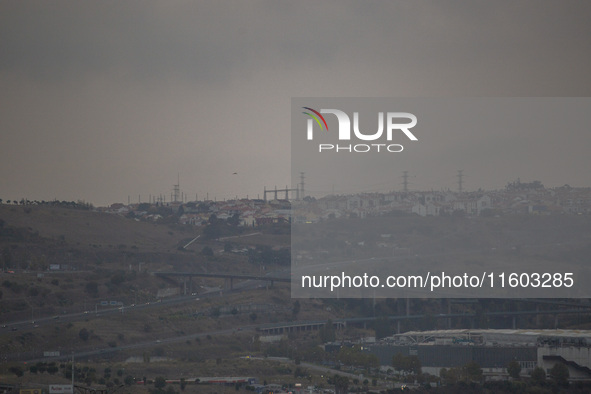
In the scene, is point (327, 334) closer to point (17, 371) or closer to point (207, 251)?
point (17, 371)

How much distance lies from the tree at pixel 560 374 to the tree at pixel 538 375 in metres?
0.27

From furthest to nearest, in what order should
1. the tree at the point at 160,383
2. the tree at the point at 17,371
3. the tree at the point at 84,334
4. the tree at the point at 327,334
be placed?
1. the tree at the point at 327,334
2. the tree at the point at 84,334
3. the tree at the point at 17,371
4. the tree at the point at 160,383

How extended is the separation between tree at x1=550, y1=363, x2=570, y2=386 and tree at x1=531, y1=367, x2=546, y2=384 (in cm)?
27

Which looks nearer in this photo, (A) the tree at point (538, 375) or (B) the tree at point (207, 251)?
(A) the tree at point (538, 375)

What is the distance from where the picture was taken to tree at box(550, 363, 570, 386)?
23172 mm

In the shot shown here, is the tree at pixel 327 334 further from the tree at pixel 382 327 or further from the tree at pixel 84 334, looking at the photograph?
the tree at pixel 84 334

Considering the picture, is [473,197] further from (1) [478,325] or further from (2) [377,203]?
(1) [478,325]

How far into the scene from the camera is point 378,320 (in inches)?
1373

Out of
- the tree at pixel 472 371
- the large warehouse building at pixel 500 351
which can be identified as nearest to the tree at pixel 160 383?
the large warehouse building at pixel 500 351

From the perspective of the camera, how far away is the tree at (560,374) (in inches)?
912

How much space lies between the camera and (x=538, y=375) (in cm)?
2334

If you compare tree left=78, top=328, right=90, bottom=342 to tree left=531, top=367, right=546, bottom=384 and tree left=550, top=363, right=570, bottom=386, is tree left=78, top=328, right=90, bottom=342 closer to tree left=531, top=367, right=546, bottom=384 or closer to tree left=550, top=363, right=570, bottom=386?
tree left=531, top=367, right=546, bottom=384

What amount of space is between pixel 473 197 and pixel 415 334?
27828mm

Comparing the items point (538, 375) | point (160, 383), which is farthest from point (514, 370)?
point (160, 383)
